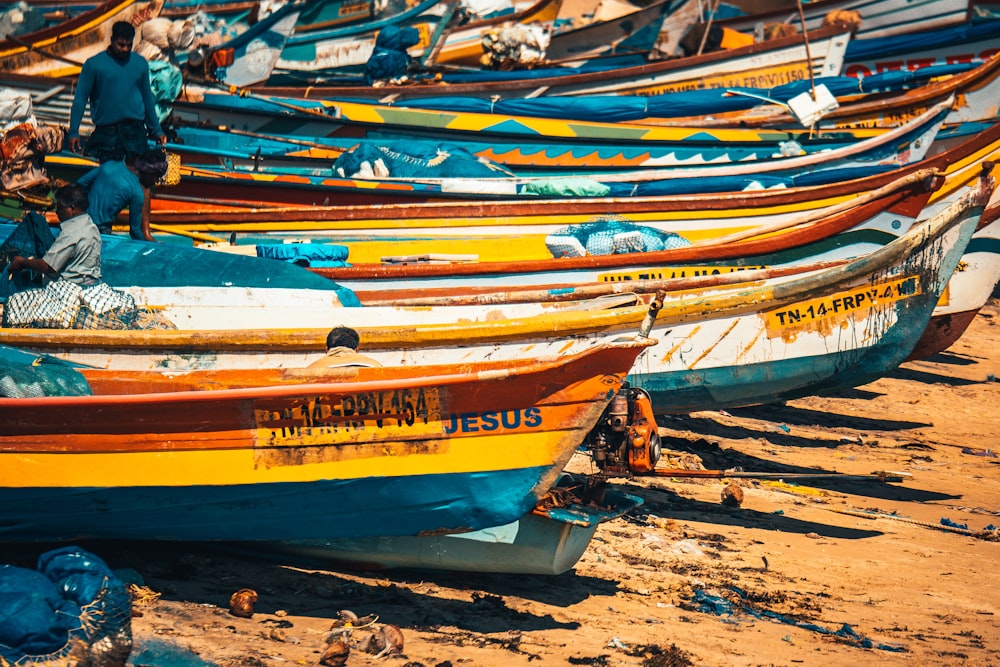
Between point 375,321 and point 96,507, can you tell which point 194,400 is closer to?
point 96,507

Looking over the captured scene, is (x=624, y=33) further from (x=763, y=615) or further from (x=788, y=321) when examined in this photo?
(x=763, y=615)

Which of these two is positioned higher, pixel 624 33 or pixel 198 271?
pixel 624 33

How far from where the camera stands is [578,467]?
750cm

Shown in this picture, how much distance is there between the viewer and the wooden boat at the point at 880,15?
18.6m

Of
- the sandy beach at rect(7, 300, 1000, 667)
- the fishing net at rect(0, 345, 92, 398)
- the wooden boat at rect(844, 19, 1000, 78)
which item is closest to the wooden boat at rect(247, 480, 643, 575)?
the sandy beach at rect(7, 300, 1000, 667)

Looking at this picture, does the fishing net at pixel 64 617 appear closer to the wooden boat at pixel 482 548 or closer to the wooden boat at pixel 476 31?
the wooden boat at pixel 482 548

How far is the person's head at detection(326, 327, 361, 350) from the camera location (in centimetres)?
601

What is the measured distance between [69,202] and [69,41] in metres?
8.55

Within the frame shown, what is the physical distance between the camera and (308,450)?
533cm

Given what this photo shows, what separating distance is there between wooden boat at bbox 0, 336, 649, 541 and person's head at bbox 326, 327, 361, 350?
1.47ft

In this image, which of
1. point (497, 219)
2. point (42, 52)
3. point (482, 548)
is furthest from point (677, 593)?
point (42, 52)

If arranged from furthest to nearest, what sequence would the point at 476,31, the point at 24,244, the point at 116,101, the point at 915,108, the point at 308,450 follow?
the point at 476,31 < the point at 915,108 < the point at 116,101 < the point at 24,244 < the point at 308,450

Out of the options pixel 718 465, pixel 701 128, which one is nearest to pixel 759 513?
pixel 718 465

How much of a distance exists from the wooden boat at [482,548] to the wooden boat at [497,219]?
4.04 meters
